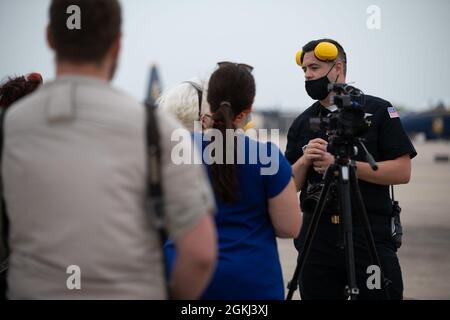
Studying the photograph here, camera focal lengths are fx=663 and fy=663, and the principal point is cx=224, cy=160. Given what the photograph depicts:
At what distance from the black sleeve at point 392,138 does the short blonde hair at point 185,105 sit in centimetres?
118

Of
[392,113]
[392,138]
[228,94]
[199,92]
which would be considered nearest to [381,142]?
[392,138]

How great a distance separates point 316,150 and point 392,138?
446mm

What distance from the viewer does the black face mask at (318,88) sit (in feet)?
12.9

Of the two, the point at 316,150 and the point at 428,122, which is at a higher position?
the point at 316,150

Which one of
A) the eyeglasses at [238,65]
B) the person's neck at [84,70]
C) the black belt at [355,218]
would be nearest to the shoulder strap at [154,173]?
the person's neck at [84,70]

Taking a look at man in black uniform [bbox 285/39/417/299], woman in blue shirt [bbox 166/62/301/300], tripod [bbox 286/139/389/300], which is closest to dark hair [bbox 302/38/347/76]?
man in black uniform [bbox 285/39/417/299]

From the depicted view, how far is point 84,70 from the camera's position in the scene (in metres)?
1.87

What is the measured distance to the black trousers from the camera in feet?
→ 12.0

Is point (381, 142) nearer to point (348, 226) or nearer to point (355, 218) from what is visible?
point (355, 218)

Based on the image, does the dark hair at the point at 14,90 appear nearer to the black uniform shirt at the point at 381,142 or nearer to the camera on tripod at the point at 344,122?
the camera on tripod at the point at 344,122

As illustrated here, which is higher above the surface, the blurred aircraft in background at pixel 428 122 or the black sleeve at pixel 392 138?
the black sleeve at pixel 392 138

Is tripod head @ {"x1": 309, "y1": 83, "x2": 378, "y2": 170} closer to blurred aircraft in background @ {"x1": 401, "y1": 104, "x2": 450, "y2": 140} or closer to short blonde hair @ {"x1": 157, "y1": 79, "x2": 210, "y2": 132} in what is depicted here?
short blonde hair @ {"x1": 157, "y1": 79, "x2": 210, "y2": 132}

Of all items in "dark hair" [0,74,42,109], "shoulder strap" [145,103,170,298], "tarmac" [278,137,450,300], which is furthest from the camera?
"tarmac" [278,137,450,300]

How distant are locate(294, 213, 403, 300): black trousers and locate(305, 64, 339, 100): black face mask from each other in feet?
2.35
